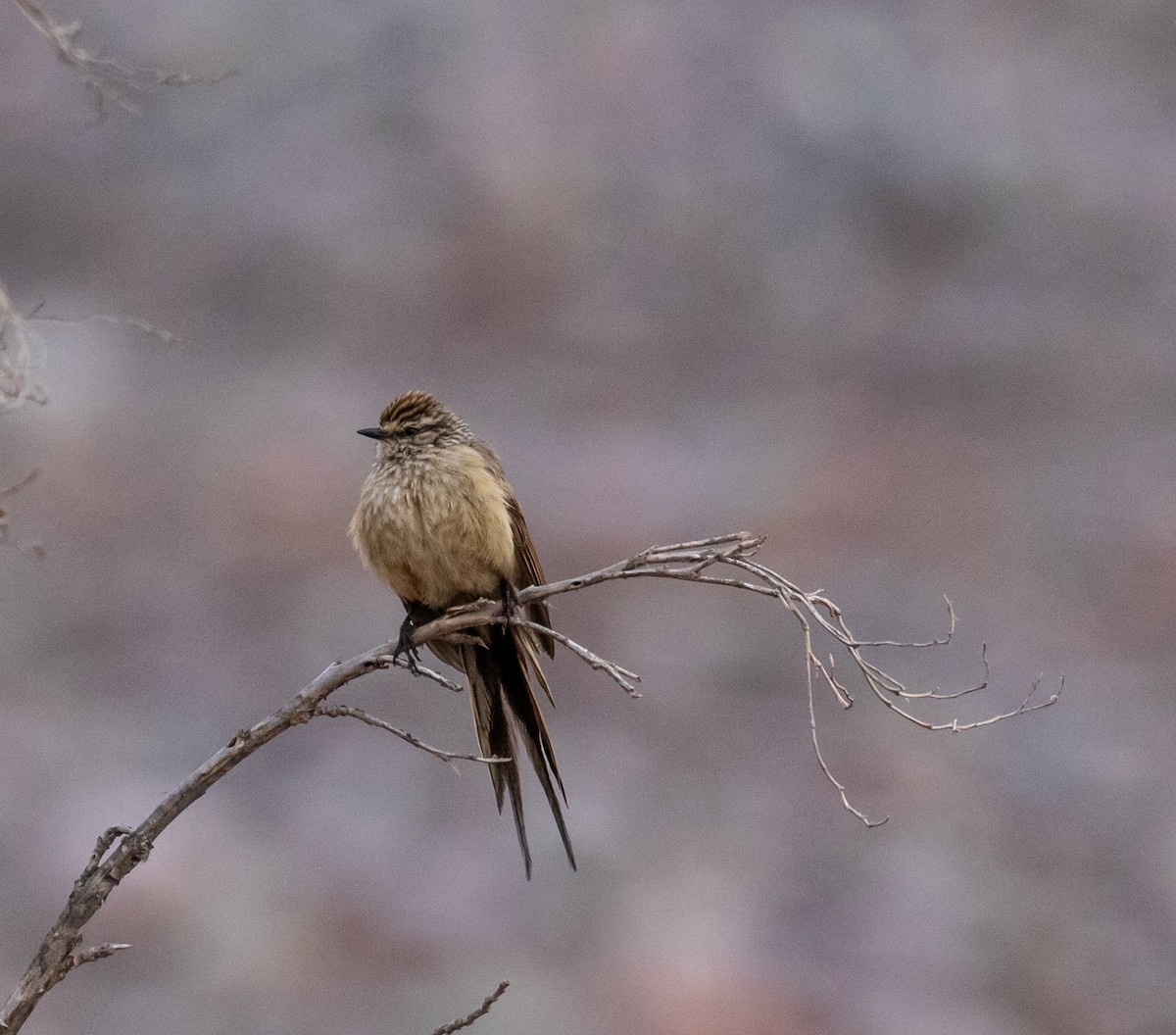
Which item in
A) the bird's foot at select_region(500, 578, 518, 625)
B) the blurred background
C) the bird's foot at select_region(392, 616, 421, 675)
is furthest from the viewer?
the blurred background

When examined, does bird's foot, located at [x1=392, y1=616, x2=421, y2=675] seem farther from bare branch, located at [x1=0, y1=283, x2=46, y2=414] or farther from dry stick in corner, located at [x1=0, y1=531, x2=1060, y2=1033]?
bare branch, located at [x1=0, y1=283, x2=46, y2=414]

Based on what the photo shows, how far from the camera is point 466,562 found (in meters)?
4.89

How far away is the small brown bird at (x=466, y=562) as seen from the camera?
4711 millimetres

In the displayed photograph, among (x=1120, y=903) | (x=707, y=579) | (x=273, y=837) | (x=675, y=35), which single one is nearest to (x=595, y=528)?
(x=273, y=837)

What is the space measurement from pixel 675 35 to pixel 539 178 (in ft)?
9.78

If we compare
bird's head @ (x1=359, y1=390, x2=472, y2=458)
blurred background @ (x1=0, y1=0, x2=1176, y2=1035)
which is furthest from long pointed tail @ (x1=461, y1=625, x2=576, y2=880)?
blurred background @ (x1=0, y1=0, x2=1176, y2=1035)

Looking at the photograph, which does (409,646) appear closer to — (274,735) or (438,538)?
(438,538)

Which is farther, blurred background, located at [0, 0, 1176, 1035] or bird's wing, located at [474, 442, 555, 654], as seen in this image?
blurred background, located at [0, 0, 1176, 1035]

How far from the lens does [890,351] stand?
65.6 feet

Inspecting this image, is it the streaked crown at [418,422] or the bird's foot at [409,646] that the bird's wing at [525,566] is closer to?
the streaked crown at [418,422]

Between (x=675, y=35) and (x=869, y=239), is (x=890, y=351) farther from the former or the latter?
(x=675, y=35)

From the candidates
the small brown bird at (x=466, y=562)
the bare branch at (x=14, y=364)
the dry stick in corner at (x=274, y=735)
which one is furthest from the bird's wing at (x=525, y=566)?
the bare branch at (x=14, y=364)

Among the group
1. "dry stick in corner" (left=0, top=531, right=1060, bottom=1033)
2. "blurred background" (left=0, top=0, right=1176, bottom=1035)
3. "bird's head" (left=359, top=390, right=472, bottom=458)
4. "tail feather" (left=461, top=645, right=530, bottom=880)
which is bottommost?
"dry stick in corner" (left=0, top=531, right=1060, bottom=1033)

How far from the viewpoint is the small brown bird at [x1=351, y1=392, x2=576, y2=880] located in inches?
185
